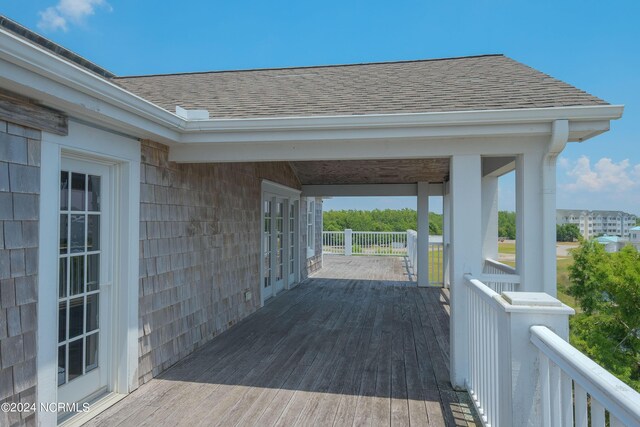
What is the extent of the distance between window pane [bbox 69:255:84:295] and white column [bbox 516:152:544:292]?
365cm

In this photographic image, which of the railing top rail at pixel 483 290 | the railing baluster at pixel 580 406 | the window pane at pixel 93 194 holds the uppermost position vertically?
the window pane at pixel 93 194

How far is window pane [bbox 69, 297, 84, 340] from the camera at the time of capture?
284 cm

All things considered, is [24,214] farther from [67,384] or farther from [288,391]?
[288,391]

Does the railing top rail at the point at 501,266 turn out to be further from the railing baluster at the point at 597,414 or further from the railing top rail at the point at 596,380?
the railing baluster at the point at 597,414

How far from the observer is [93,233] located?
10.1 feet

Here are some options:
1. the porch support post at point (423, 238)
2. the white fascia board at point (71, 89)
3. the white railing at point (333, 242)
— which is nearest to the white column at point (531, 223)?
the white fascia board at point (71, 89)

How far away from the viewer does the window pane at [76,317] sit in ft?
9.32

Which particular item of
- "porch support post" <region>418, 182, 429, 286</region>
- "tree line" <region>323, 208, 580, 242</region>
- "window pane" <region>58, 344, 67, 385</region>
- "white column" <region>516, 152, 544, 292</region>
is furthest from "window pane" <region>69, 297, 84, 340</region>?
"tree line" <region>323, 208, 580, 242</region>

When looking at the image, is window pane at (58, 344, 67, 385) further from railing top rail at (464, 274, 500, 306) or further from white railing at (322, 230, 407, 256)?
white railing at (322, 230, 407, 256)

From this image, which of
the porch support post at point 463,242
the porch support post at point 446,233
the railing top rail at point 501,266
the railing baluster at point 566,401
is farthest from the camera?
the porch support post at point 446,233

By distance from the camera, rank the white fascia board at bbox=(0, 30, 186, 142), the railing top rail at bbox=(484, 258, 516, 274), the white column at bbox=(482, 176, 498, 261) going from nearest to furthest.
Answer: the white fascia board at bbox=(0, 30, 186, 142), the railing top rail at bbox=(484, 258, 516, 274), the white column at bbox=(482, 176, 498, 261)

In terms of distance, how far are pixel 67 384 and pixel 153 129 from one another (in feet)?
6.82

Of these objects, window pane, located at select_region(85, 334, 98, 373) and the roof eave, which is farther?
window pane, located at select_region(85, 334, 98, 373)

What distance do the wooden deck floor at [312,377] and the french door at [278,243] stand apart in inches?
43.7
